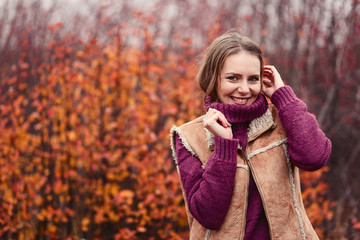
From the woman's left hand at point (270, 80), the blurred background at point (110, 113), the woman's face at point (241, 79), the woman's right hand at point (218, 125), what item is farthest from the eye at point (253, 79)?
the blurred background at point (110, 113)

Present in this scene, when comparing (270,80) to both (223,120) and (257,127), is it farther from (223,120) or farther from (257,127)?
(223,120)

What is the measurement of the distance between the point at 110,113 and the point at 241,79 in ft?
9.45

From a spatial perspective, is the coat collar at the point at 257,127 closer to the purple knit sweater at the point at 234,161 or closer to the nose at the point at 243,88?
the purple knit sweater at the point at 234,161

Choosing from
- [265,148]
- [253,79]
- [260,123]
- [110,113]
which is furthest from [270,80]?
[110,113]

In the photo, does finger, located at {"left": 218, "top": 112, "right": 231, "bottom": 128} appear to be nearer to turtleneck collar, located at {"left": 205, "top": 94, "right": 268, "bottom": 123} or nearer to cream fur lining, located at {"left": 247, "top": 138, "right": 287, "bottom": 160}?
turtleneck collar, located at {"left": 205, "top": 94, "right": 268, "bottom": 123}

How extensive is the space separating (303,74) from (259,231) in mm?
4235

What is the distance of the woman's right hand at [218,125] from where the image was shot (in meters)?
1.84

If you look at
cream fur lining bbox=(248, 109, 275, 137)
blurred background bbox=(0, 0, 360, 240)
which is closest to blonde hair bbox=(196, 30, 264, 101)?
cream fur lining bbox=(248, 109, 275, 137)

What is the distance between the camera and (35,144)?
4.23 meters

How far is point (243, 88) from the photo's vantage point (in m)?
1.89

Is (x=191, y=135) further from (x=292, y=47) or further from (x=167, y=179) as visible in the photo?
(x=292, y=47)

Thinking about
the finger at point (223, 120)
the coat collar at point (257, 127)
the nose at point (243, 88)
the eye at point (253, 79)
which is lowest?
the coat collar at point (257, 127)

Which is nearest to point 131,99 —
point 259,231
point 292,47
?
point 292,47

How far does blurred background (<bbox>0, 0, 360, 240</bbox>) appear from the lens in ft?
13.3
